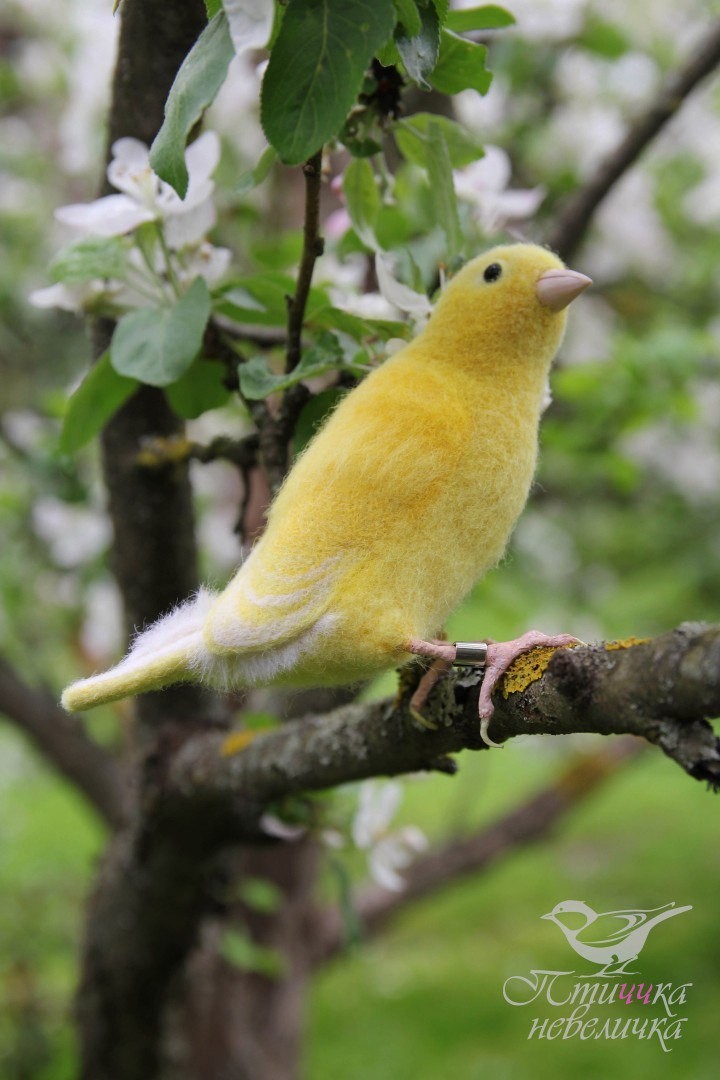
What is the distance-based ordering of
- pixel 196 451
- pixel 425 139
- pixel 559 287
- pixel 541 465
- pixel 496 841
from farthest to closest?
pixel 496 841 < pixel 541 465 < pixel 196 451 < pixel 425 139 < pixel 559 287

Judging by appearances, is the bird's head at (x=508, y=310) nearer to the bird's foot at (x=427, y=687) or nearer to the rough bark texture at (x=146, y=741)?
the bird's foot at (x=427, y=687)

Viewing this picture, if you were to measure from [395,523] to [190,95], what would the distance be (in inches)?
11.1

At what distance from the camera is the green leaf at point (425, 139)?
0.82 metres

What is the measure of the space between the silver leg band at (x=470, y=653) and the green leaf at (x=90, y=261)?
0.46m

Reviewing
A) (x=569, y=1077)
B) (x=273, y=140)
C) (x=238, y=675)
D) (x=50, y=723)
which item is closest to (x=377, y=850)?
(x=50, y=723)

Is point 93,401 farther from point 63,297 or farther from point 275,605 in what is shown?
point 275,605

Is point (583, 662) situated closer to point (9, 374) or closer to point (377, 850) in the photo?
point (377, 850)

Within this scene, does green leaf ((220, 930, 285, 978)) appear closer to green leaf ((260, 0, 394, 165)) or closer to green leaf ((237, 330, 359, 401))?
green leaf ((237, 330, 359, 401))

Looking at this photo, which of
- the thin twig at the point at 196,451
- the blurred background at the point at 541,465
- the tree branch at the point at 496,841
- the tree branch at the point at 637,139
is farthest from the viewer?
the tree branch at the point at 496,841

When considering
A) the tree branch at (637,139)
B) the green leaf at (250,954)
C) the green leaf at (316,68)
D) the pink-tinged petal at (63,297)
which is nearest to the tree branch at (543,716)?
the green leaf at (316,68)

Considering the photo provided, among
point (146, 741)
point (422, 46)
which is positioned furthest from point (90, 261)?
point (146, 741)

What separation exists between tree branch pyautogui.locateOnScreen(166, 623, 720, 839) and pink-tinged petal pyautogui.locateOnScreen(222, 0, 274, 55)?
1.28 ft

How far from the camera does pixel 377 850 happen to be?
146 cm

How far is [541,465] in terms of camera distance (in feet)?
7.39
